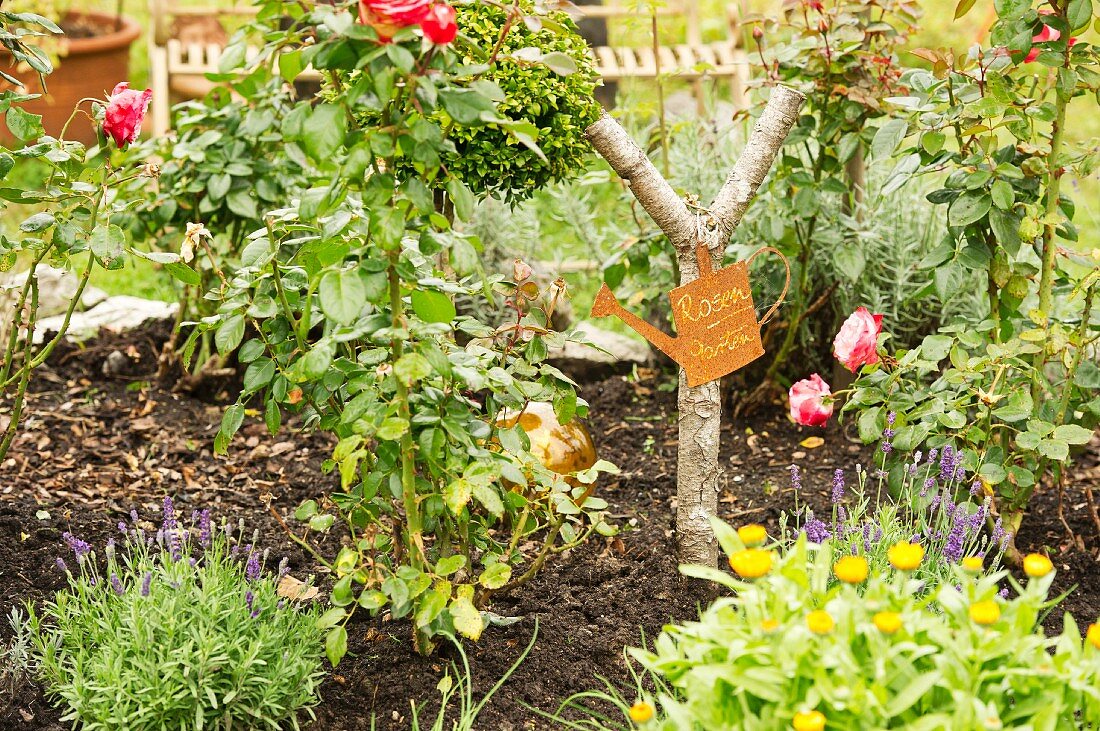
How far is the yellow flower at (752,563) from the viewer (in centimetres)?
144

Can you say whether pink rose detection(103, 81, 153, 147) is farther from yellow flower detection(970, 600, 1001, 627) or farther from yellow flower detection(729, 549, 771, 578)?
yellow flower detection(970, 600, 1001, 627)

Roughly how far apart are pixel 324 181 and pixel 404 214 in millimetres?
228

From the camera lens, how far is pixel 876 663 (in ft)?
4.65

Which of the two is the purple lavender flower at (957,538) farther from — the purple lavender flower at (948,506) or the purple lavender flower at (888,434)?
the purple lavender flower at (888,434)

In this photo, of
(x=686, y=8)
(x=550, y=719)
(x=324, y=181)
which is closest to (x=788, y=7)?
(x=324, y=181)

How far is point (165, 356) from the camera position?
11.4ft

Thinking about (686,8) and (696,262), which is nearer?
(696,262)

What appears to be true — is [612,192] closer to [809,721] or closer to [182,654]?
[182,654]

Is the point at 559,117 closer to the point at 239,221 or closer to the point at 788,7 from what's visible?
the point at 788,7

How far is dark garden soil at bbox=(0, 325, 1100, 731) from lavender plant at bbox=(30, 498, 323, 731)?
11 cm

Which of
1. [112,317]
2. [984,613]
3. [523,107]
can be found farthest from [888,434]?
[112,317]

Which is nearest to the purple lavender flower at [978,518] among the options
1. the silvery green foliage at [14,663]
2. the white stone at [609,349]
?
the white stone at [609,349]

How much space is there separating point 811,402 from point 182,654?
1421 millimetres

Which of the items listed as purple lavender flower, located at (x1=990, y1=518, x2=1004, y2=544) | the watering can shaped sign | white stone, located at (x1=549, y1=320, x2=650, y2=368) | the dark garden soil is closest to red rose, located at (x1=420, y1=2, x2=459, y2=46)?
the watering can shaped sign
